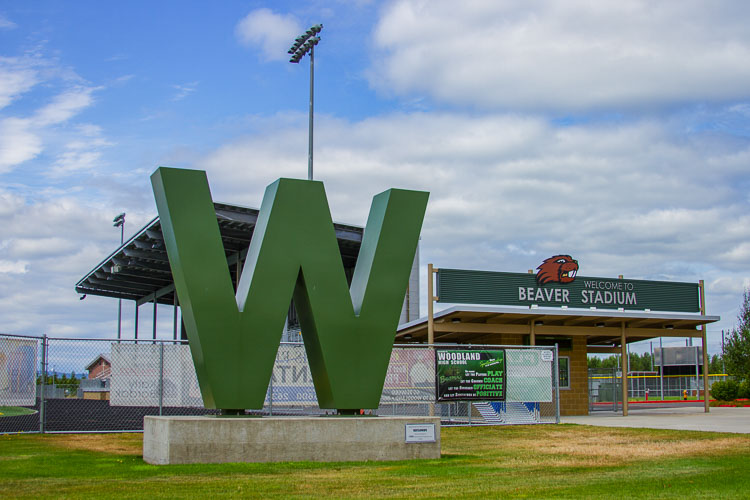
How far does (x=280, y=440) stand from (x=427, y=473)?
2.41 m

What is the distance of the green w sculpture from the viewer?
11.7 meters

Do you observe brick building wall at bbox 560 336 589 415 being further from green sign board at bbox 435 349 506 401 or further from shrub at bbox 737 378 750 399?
shrub at bbox 737 378 750 399

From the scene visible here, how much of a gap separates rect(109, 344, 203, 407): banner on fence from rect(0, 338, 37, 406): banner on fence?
67.5 inches

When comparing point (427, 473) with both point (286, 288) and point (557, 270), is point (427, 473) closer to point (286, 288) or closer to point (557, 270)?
point (286, 288)

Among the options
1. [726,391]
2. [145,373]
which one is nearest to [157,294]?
[726,391]

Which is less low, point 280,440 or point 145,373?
point 145,373

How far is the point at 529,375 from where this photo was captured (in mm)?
20047

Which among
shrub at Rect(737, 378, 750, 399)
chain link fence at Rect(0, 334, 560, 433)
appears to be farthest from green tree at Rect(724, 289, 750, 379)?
chain link fence at Rect(0, 334, 560, 433)

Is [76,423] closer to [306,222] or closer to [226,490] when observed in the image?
[306,222]

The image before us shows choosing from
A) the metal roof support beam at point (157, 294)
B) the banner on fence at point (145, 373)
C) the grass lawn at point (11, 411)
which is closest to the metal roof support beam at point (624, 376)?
the banner on fence at point (145, 373)

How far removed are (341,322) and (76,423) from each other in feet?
37.4

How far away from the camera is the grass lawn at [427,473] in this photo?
8.88 meters

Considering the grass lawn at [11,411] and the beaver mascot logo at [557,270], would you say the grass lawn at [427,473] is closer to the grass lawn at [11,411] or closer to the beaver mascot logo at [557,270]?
the grass lawn at [11,411]

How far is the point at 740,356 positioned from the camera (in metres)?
42.1
